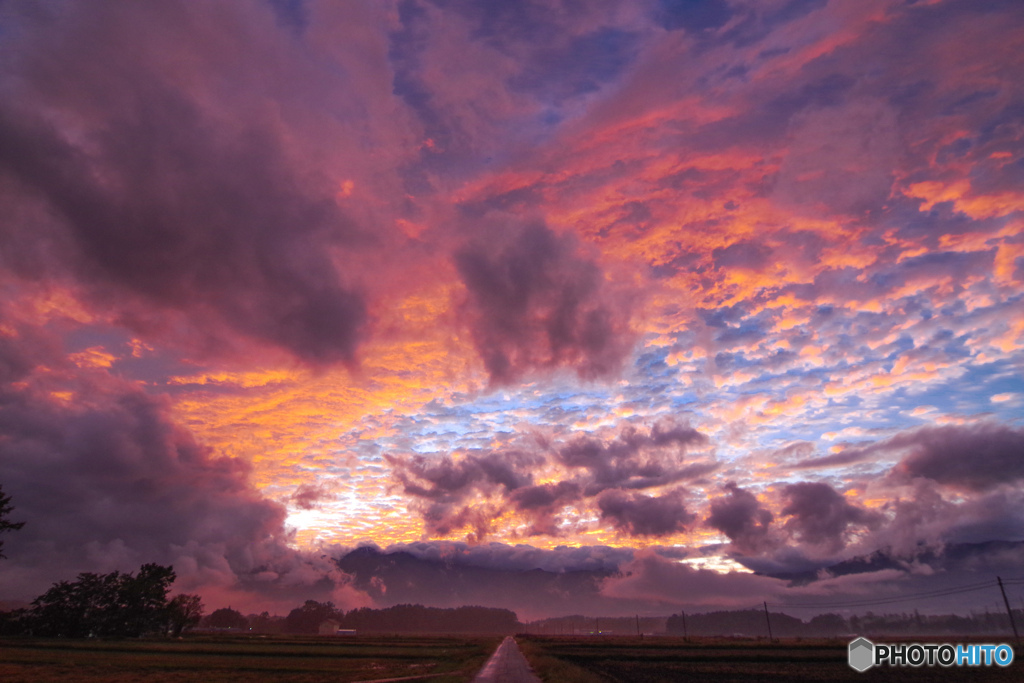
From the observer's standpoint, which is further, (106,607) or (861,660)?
(106,607)

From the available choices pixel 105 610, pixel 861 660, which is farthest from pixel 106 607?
pixel 861 660

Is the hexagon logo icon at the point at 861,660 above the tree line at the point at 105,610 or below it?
above

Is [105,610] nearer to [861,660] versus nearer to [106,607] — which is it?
[106,607]

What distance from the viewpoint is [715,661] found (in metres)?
87.3

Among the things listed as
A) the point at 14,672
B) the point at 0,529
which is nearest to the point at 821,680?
the point at 14,672

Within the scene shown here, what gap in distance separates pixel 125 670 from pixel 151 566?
150 meters

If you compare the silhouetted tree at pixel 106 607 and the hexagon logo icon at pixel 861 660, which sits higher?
the hexagon logo icon at pixel 861 660

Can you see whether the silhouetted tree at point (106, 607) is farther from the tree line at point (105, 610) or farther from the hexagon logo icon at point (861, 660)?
the hexagon logo icon at point (861, 660)

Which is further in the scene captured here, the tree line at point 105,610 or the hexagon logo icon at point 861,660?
the tree line at point 105,610

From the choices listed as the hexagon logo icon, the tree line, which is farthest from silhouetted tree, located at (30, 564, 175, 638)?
the hexagon logo icon

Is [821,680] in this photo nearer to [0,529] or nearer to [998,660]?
[998,660]

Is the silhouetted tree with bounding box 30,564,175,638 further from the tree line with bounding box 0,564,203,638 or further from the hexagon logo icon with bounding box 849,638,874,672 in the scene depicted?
the hexagon logo icon with bounding box 849,638,874,672

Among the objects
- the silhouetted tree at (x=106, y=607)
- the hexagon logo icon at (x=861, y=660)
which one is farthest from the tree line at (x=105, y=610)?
the hexagon logo icon at (x=861, y=660)

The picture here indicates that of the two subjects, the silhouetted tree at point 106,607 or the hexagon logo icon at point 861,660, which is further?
the silhouetted tree at point 106,607
